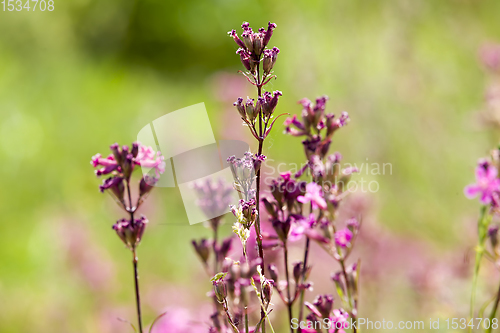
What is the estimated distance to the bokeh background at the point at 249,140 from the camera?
211 cm

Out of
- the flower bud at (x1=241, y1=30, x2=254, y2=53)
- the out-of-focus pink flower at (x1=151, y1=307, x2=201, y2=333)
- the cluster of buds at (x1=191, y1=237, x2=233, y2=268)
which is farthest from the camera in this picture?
the out-of-focus pink flower at (x1=151, y1=307, x2=201, y2=333)

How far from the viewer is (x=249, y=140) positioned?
2.81 metres

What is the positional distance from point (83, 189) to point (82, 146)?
0.69 meters

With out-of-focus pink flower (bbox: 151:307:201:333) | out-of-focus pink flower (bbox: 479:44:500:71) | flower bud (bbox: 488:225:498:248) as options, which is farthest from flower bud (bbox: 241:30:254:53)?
out-of-focus pink flower (bbox: 479:44:500:71)

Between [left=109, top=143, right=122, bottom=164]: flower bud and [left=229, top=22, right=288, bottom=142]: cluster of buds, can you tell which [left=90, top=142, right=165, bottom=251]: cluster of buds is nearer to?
[left=109, top=143, right=122, bottom=164]: flower bud

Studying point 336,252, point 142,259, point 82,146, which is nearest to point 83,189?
point 82,146

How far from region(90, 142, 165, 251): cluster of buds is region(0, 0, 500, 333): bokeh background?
264 mm

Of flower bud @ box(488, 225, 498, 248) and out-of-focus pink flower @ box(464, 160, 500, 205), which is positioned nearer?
out-of-focus pink flower @ box(464, 160, 500, 205)

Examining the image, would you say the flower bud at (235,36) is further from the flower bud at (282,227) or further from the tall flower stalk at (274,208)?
the flower bud at (282,227)

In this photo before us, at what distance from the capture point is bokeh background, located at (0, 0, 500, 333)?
2.11 m

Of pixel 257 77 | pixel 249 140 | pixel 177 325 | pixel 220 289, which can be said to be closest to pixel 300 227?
pixel 220 289

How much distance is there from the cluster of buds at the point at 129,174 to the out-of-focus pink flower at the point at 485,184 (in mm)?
622

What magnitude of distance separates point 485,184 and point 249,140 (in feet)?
6.88

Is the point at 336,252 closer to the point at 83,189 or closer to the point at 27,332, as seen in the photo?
the point at 27,332
